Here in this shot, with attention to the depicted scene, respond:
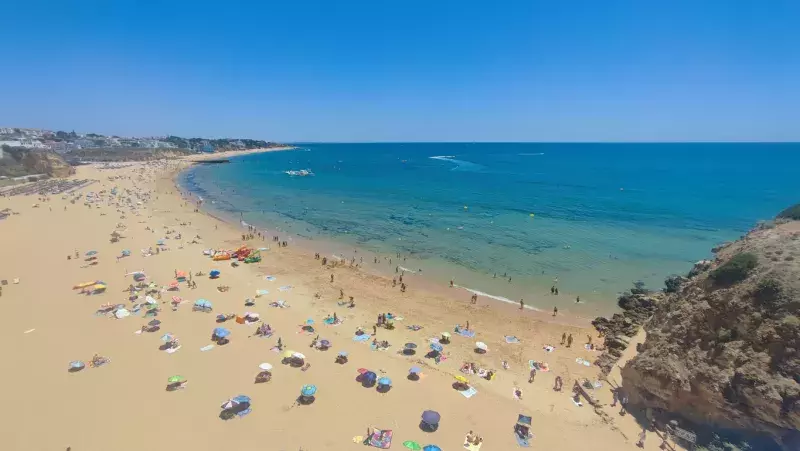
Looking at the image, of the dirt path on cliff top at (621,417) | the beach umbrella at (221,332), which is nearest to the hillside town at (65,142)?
the beach umbrella at (221,332)

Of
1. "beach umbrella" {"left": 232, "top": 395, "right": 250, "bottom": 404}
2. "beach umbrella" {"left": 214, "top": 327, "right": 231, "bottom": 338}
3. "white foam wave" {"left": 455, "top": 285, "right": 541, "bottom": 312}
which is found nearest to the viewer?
"beach umbrella" {"left": 232, "top": 395, "right": 250, "bottom": 404}

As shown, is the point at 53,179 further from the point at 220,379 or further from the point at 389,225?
the point at 220,379

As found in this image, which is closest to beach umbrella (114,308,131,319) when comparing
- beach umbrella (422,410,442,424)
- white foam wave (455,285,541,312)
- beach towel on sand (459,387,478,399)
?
beach umbrella (422,410,442,424)

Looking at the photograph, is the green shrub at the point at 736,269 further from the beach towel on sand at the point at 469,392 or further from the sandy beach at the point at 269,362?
the beach towel on sand at the point at 469,392

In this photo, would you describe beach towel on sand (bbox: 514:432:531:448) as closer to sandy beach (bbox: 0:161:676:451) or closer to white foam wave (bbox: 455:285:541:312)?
sandy beach (bbox: 0:161:676:451)

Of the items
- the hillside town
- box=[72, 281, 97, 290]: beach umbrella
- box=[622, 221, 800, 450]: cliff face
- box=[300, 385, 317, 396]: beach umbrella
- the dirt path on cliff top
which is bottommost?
the dirt path on cliff top

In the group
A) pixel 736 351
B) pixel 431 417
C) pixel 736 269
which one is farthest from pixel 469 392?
pixel 736 269
